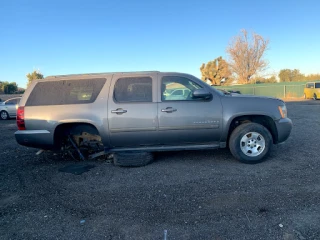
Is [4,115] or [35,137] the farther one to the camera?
[4,115]

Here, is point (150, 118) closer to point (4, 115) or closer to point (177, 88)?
point (177, 88)

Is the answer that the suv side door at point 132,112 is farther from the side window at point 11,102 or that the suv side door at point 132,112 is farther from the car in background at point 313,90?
the car in background at point 313,90

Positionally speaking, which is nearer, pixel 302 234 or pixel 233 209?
pixel 302 234

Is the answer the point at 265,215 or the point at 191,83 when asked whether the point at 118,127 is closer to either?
the point at 191,83

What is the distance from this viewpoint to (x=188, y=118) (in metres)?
4.24

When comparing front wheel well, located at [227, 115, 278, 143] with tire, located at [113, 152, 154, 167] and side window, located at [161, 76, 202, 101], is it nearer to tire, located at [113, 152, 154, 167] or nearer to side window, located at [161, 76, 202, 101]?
side window, located at [161, 76, 202, 101]

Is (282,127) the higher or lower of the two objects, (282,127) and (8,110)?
the lower

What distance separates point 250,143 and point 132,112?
2463mm

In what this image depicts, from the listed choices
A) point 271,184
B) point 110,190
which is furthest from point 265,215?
point 110,190

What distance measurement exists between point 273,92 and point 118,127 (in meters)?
31.0

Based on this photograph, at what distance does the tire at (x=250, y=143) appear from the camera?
4312mm

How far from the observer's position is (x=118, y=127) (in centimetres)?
423

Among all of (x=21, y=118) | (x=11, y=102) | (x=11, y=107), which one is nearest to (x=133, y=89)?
(x=21, y=118)

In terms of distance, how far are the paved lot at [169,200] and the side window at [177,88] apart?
1.37 meters
